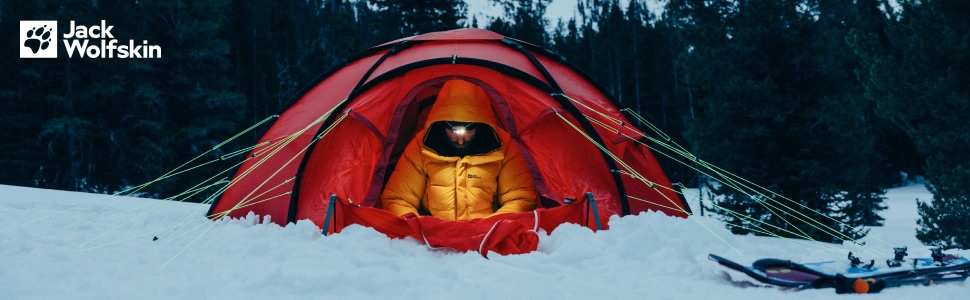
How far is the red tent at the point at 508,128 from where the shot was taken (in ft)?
15.4

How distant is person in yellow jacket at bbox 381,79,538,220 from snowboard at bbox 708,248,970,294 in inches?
83.6

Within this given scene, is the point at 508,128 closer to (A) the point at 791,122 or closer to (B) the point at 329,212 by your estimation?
(B) the point at 329,212

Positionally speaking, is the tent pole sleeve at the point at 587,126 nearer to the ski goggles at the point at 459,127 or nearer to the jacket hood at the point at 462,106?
the jacket hood at the point at 462,106

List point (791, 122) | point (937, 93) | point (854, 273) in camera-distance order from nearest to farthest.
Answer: point (854, 273)
point (937, 93)
point (791, 122)

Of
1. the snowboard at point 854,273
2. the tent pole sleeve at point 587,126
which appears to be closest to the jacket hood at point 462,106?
the tent pole sleeve at point 587,126

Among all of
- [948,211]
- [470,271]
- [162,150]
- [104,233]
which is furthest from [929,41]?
[162,150]

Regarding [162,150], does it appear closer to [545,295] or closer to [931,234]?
[545,295]

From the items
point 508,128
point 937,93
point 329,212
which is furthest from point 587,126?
point 937,93

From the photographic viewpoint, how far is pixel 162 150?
15.6m

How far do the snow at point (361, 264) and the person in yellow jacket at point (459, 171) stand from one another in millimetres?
866

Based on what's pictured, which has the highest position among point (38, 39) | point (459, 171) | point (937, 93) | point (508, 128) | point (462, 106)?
point (38, 39)

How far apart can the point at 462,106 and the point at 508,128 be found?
510 millimetres

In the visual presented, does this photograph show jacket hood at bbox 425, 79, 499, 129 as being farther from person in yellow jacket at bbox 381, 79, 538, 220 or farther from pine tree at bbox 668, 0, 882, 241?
pine tree at bbox 668, 0, 882, 241

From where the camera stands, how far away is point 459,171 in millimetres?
5004
